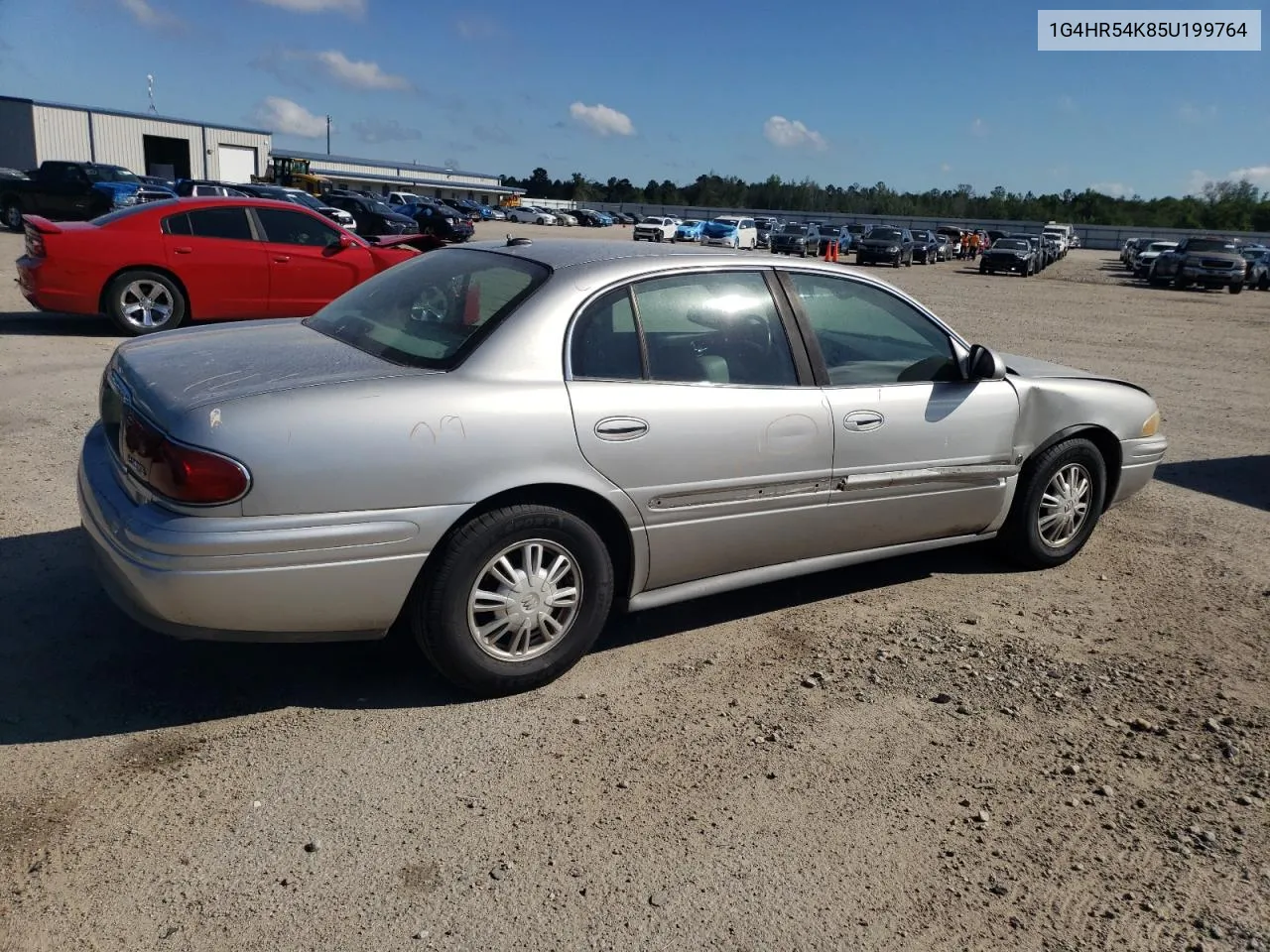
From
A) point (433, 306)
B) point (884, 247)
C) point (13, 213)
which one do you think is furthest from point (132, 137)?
point (433, 306)

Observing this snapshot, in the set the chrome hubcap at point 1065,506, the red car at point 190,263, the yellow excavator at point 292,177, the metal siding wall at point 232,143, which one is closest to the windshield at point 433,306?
the chrome hubcap at point 1065,506

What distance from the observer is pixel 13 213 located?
2888cm

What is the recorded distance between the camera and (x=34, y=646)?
3.86 m

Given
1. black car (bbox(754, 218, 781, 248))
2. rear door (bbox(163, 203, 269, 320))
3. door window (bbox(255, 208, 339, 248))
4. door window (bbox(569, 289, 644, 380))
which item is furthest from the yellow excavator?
door window (bbox(569, 289, 644, 380))

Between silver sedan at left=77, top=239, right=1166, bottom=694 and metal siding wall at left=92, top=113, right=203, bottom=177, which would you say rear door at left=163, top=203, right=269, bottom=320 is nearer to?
silver sedan at left=77, top=239, right=1166, bottom=694

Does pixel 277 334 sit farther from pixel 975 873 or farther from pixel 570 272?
pixel 975 873

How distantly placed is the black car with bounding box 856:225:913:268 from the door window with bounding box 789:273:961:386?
36835 mm

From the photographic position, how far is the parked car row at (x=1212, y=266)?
105 feet

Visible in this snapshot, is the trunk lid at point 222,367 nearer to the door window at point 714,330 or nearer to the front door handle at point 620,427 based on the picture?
the front door handle at point 620,427

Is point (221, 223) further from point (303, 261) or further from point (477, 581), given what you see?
point (477, 581)

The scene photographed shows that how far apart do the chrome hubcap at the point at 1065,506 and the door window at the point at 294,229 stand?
26.3ft

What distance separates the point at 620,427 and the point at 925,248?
44.4 meters

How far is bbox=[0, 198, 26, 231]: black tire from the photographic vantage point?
28750 millimetres

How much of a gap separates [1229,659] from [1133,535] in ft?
5.69
